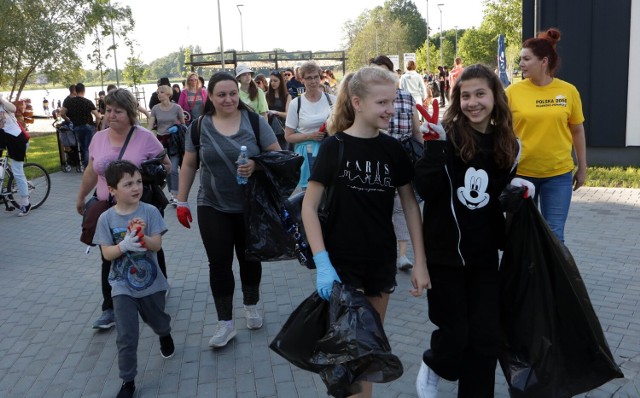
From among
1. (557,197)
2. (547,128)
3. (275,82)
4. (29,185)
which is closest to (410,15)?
(275,82)

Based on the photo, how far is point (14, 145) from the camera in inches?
381

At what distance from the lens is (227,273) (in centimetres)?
457

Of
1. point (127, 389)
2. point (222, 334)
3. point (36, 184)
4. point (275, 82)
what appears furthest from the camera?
point (275, 82)

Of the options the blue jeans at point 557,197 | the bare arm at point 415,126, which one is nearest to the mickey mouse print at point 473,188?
the blue jeans at point 557,197

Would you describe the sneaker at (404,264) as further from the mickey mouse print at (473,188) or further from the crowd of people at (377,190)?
the mickey mouse print at (473,188)

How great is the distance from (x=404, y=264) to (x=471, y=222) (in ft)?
9.61

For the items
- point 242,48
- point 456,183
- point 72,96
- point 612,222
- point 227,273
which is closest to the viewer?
point 456,183

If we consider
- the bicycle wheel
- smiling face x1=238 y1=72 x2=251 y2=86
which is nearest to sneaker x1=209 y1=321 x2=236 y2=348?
smiling face x1=238 y1=72 x2=251 y2=86

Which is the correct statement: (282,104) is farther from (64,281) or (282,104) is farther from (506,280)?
(506,280)

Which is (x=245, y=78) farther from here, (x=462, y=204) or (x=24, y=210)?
(x=462, y=204)

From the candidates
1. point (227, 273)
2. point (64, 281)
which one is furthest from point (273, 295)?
point (64, 281)

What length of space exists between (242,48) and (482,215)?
2352 inches

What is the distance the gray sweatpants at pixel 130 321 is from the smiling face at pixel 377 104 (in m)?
1.95

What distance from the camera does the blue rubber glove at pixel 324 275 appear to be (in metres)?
2.90
